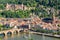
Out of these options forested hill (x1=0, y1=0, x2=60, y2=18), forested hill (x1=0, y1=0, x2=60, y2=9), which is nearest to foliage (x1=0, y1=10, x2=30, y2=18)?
forested hill (x1=0, y1=0, x2=60, y2=18)

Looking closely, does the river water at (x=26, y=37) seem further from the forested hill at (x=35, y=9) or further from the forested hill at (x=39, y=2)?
the forested hill at (x=39, y=2)

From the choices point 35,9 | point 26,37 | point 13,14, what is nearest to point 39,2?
point 35,9

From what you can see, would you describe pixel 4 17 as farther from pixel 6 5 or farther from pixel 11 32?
pixel 11 32

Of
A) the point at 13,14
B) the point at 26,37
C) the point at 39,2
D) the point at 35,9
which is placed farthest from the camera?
the point at 39,2

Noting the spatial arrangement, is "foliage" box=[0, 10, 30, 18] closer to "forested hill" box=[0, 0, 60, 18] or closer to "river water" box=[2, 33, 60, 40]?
"forested hill" box=[0, 0, 60, 18]

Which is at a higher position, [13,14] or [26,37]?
[13,14]

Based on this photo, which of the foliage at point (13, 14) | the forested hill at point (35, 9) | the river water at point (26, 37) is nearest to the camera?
the river water at point (26, 37)

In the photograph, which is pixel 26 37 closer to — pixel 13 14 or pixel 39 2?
pixel 13 14

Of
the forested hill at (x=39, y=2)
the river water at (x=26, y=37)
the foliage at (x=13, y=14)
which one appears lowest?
the river water at (x=26, y=37)

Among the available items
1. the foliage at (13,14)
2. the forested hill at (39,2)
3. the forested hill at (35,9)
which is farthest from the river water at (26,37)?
the forested hill at (39,2)

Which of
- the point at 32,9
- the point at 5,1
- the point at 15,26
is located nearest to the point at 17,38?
the point at 15,26

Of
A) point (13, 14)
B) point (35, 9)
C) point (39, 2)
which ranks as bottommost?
point (13, 14)
